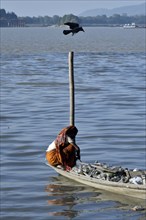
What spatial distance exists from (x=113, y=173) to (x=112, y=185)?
0.49m

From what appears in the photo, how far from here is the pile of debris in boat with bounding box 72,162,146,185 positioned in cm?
1768

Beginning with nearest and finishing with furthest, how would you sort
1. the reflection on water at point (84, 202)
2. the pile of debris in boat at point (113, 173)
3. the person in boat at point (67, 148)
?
the reflection on water at point (84, 202) → the pile of debris in boat at point (113, 173) → the person in boat at point (67, 148)

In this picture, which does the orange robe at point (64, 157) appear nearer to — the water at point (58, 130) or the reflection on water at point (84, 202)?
the water at point (58, 130)

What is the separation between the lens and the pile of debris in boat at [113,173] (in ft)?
58.0

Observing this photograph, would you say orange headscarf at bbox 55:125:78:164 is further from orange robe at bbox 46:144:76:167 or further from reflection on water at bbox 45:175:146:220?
reflection on water at bbox 45:175:146:220

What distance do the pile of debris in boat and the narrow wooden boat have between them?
13 centimetres

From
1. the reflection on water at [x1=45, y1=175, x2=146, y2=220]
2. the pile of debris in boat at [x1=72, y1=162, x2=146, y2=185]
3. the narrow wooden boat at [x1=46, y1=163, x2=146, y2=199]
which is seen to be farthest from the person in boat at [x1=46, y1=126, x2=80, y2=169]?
the reflection on water at [x1=45, y1=175, x2=146, y2=220]

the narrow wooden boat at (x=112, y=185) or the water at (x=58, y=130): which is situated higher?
the narrow wooden boat at (x=112, y=185)

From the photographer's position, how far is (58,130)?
1088 inches

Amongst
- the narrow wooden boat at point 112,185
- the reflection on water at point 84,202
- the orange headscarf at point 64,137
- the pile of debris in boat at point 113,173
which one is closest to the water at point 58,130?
the reflection on water at point 84,202

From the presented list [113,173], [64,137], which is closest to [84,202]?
[113,173]

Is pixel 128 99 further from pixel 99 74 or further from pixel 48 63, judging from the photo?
pixel 48 63

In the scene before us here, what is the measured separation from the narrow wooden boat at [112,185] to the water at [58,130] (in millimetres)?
202

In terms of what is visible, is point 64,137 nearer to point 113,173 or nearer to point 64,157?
point 64,157
